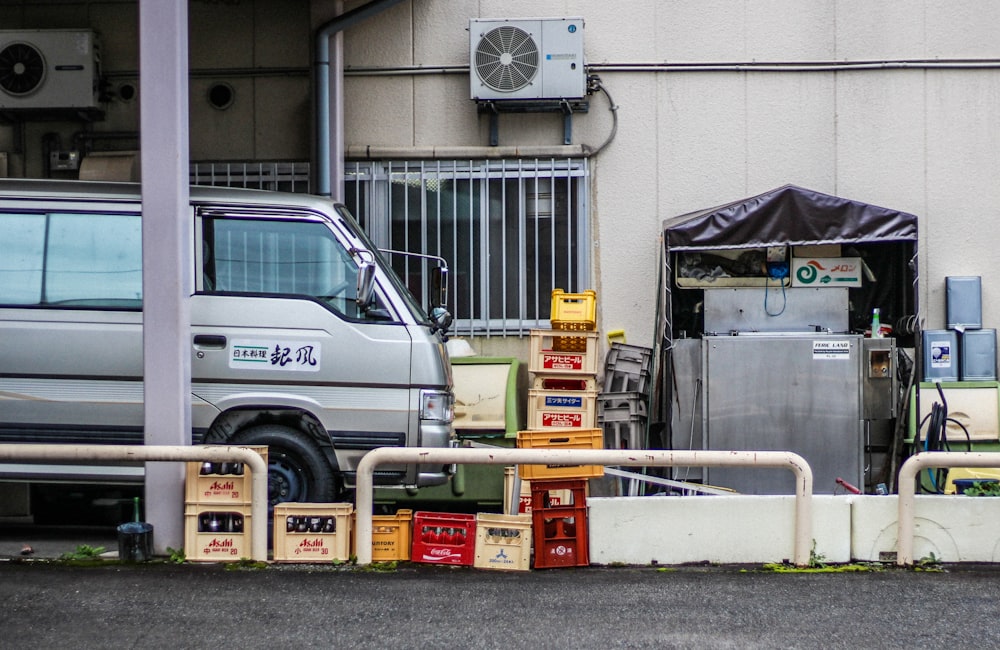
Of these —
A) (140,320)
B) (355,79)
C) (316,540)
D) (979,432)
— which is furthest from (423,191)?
(979,432)

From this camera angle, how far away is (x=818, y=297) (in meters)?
10.1

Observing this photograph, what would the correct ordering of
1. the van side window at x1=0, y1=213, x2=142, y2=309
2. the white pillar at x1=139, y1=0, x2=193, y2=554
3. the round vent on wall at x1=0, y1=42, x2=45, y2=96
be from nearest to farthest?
the white pillar at x1=139, y1=0, x2=193, y2=554, the van side window at x1=0, y1=213, x2=142, y2=309, the round vent on wall at x1=0, y1=42, x2=45, y2=96

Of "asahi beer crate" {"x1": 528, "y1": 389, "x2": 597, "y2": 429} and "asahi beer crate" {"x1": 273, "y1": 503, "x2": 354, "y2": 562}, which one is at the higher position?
"asahi beer crate" {"x1": 528, "y1": 389, "x2": 597, "y2": 429}

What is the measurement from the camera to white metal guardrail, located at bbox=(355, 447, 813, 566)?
652 centimetres

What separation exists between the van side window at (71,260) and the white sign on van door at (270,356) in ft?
2.70

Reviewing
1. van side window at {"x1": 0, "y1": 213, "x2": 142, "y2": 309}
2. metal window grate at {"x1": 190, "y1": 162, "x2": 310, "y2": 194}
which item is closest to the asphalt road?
van side window at {"x1": 0, "y1": 213, "x2": 142, "y2": 309}

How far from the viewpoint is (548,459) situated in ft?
21.4

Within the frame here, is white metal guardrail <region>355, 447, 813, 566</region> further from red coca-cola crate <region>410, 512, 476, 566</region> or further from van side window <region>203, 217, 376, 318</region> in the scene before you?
van side window <region>203, 217, 376, 318</region>

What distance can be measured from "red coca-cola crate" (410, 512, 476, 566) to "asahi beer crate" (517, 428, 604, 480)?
1.68 ft

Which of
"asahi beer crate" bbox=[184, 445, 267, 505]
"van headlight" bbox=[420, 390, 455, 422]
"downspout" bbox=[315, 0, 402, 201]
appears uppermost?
"downspout" bbox=[315, 0, 402, 201]

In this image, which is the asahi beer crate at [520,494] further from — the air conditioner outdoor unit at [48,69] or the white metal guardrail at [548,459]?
the air conditioner outdoor unit at [48,69]

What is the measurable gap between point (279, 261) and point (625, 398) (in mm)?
3682

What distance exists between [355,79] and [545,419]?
399cm

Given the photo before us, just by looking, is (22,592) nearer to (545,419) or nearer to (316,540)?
(316,540)
